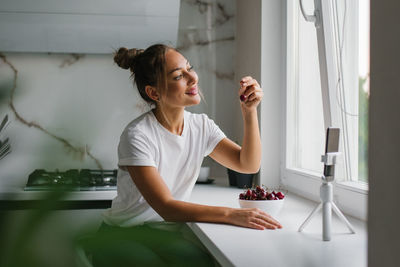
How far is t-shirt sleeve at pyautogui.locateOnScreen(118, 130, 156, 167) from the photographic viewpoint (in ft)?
4.96

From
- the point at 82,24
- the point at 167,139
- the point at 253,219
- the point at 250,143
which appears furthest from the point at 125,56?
the point at 82,24

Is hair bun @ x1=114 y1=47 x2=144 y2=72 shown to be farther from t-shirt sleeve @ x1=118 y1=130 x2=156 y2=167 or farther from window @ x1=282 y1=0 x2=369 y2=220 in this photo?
window @ x1=282 y1=0 x2=369 y2=220

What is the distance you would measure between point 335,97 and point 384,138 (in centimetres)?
125

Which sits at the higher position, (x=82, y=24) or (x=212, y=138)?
(x=82, y=24)

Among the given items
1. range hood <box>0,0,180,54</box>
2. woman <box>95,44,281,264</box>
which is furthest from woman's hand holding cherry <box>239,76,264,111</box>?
range hood <box>0,0,180,54</box>

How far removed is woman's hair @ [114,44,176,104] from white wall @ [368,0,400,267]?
3.75ft

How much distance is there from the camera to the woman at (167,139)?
157 centimetres

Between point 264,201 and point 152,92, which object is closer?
point 264,201

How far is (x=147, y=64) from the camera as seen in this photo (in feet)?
5.65

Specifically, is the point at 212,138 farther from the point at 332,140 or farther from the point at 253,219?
the point at 332,140

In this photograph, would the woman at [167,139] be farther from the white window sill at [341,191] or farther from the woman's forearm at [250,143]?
the white window sill at [341,191]

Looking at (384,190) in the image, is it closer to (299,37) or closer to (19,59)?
(299,37)

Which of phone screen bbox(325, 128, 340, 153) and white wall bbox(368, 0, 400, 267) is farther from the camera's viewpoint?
phone screen bbox(325, 128, 340, 153)

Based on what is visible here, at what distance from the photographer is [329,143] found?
4.02ft
